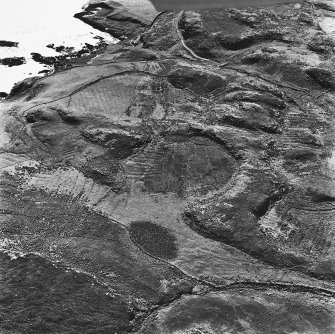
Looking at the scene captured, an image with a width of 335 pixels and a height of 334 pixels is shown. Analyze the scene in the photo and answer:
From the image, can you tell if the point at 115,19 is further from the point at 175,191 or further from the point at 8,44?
the point at 175,191

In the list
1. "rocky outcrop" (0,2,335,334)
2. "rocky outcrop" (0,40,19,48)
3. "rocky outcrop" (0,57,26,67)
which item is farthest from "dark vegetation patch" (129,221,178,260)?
"rocky outcrop" (0,40,19,48)

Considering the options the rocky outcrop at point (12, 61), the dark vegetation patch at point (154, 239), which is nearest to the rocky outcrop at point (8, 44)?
the rocky outcrop at point (12, 61)

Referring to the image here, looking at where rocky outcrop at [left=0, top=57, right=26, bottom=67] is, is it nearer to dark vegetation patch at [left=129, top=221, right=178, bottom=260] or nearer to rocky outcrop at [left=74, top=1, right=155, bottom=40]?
rocky outcrop at [left=74, top=1, right=155, bottom=40]

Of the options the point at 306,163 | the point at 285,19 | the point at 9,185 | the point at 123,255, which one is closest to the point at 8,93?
the point at 9,185

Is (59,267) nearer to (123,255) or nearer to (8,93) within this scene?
(123,255)

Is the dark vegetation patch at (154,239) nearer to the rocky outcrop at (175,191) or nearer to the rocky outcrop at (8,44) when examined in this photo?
the rocky outcrop at (175,191)
